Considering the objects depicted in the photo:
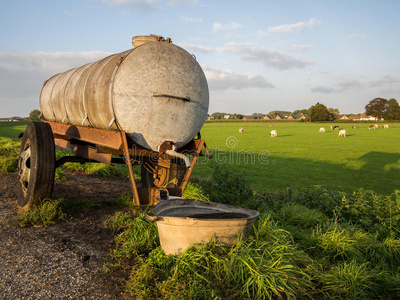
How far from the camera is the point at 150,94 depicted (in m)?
4.75

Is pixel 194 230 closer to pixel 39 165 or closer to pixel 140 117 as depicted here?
pixel 140 117

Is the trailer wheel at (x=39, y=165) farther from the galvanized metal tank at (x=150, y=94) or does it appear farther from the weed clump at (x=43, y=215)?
the galvanized metal tank at (x=150, y=94)

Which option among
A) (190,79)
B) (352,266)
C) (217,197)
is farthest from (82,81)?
(352,266)

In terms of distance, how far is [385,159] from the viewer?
787 inches

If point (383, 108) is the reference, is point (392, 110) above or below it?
below

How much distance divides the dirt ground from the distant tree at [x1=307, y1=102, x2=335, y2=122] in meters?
101

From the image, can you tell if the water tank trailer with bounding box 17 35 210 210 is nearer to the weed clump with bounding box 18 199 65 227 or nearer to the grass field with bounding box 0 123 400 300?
the weed clump with bounding box 18 199 65 227

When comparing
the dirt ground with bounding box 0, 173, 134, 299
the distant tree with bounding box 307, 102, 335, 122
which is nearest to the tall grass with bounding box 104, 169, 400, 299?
the dirt ground with bounding box 0, 173, 134, 299

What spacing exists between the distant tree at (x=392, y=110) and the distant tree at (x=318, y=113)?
20.2 metres

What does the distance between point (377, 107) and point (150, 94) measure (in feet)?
419

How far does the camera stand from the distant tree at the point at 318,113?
97250mm

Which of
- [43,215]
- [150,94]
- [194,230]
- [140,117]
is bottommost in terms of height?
[43,215]

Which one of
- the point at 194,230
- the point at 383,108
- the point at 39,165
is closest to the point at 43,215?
the point at 39,165

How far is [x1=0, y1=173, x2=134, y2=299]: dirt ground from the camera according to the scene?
340 centimetres
